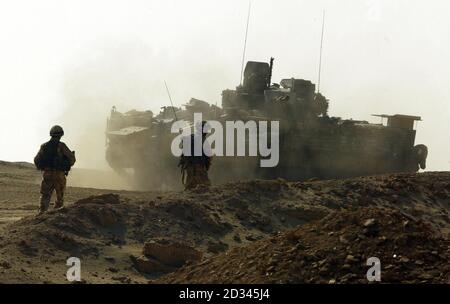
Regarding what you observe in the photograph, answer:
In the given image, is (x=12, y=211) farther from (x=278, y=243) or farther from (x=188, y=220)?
(x=278, y=243)

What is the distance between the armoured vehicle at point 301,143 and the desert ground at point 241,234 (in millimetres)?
3980

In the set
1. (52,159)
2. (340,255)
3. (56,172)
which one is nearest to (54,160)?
(52,159)

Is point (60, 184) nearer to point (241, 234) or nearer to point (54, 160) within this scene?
point (54, 160)

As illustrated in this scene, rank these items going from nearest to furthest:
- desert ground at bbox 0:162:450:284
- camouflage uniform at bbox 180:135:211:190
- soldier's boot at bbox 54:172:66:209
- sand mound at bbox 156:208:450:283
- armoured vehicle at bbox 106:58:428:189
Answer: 1. sand mound at bbox 156:208:450:283
2. desert ground at bbox 0:162:450:284
3. soldier's boot at bbox 54:172:66:209
4. camouflage uniform at bbox 180:135:211:190
5. armoured vehicle at bbox 106:58:428:189

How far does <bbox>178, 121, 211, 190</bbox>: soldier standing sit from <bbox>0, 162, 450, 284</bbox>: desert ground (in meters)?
0.94

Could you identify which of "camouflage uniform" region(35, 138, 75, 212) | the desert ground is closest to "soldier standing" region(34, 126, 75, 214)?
"camouflage uniform" region(35, 138, 75, 212)

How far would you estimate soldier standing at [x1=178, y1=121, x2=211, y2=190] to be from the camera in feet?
52.4

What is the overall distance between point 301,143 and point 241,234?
9578 millimetres

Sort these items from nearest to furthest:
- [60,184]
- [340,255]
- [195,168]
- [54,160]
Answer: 1. [340,255]
2. [54,160]
3. [60,184]
4. [195,168]

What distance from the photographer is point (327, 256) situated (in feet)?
26.5

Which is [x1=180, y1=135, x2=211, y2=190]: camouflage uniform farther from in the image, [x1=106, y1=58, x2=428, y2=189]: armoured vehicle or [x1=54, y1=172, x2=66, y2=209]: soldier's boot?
[x1=106, y1=58, x2=428, y2=189]: armoured vehicle

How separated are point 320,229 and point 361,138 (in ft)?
47.4

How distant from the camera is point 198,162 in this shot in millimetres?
16172
